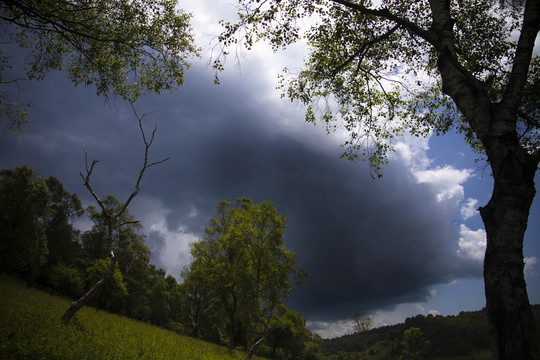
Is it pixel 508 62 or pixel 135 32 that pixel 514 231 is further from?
pixel 135 32

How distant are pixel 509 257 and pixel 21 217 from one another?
49.2 meters

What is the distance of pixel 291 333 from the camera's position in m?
55.1

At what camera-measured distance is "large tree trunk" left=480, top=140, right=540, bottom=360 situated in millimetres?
3480

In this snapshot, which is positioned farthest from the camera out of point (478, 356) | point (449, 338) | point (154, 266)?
point (449, 338)

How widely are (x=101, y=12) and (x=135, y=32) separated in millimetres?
1253

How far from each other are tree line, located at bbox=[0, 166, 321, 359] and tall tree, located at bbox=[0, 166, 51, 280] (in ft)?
0.33

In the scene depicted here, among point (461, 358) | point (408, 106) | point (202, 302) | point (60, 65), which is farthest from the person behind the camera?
point (461, 358)

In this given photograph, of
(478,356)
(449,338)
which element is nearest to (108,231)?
(478,356)

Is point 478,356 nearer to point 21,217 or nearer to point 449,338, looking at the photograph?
point 449,338

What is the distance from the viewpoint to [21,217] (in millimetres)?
34188

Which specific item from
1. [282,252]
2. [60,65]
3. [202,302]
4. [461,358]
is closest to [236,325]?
[202,302]

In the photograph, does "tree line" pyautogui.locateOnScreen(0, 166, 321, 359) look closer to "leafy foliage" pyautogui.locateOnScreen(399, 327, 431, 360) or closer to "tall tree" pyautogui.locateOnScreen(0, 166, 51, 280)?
"tall tree" pyautogui.locateOnScreen(0, 166, 51, 280)

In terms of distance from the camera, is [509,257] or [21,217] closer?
[509,257]

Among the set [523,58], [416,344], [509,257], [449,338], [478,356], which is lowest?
[478,356]
